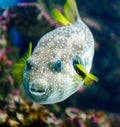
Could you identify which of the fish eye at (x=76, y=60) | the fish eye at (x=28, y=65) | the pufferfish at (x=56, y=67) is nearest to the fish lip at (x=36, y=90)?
the pufferfish at (x=56, y=67)

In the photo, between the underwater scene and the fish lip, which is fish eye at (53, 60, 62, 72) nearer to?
the underwater scene

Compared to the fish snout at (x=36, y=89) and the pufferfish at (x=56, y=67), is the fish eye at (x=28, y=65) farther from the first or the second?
the fish snout at (x=36, y=89)

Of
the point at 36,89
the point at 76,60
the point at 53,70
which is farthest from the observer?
the point at 76,60

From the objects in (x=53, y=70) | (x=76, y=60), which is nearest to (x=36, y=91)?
(x=53, y=70)

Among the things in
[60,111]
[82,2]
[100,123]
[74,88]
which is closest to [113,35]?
[82,2]

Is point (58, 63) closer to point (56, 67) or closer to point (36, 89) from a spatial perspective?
point (56, 67)

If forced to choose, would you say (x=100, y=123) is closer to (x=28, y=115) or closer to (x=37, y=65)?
(x=28, y=115)

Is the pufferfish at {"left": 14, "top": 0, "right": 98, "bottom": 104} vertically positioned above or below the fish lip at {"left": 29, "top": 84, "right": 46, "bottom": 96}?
below

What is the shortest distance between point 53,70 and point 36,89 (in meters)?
0.36

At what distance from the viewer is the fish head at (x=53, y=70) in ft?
7.84

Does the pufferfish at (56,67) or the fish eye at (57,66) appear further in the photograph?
the fish eye at (57,66)

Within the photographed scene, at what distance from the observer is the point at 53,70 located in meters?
2.61

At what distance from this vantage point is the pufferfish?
7.95 feet

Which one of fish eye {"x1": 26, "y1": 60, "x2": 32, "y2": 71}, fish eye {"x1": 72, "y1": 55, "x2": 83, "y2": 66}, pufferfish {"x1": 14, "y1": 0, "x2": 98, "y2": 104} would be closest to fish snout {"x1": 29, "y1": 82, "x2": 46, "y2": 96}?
pufferfish {"x1": 14, "y1": 0, "x2": 98, "y2": 104}
